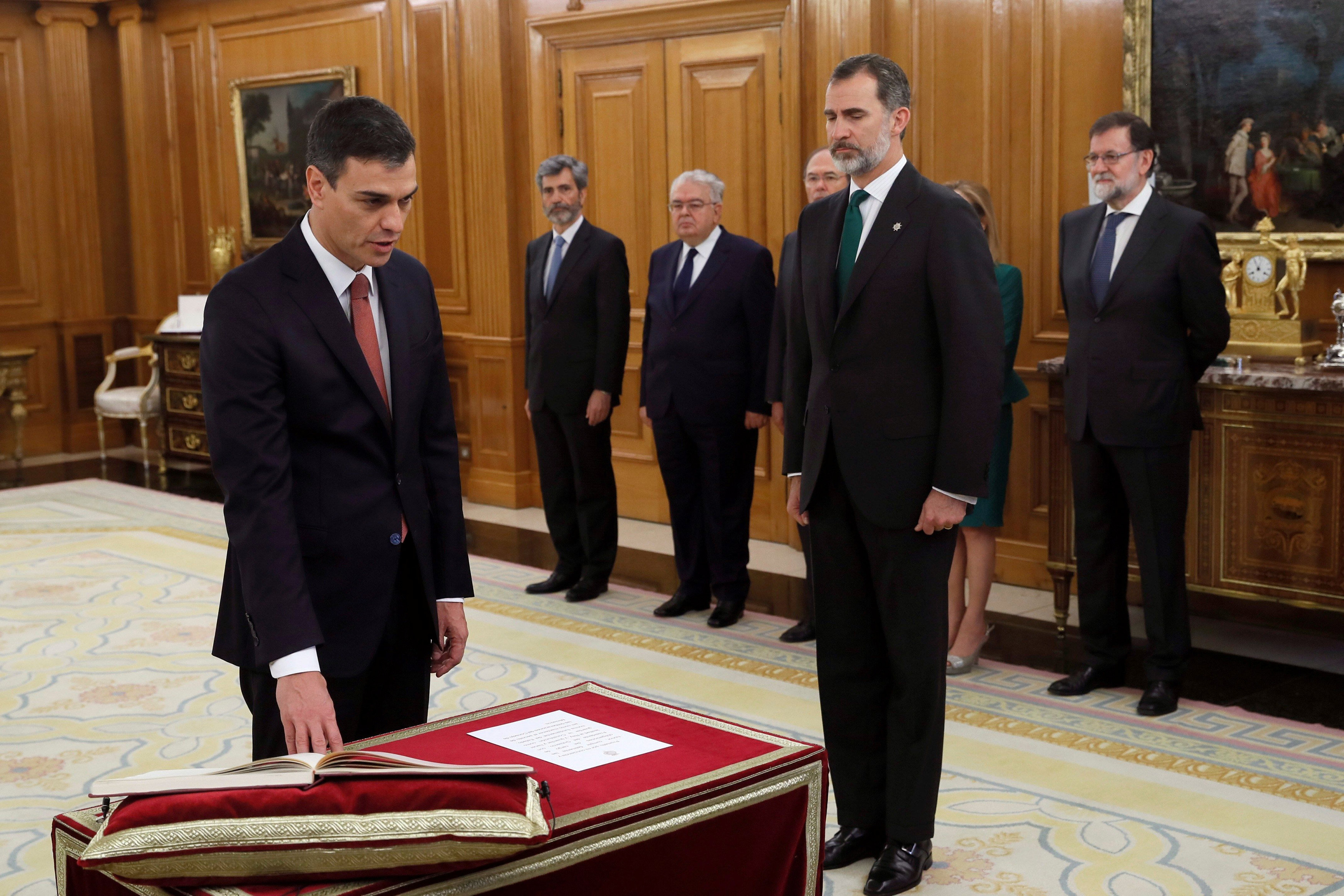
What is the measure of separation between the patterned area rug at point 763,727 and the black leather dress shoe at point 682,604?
0.18 ft

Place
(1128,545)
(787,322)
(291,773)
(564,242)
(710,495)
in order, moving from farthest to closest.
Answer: (564,242), (710,495), (1128,545), (787,322), (291,773)

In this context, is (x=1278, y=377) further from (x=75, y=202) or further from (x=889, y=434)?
(x=75, y=202)

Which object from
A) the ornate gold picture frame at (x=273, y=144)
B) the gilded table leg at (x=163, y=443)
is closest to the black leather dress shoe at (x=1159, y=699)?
the ornate gold picture frame at (x=273, y=144)

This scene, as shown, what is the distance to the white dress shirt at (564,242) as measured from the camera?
606cm

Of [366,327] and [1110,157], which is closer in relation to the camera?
[366,327]

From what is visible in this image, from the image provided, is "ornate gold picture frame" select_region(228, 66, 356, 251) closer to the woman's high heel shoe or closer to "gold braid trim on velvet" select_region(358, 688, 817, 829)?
the woman's high heel shoe

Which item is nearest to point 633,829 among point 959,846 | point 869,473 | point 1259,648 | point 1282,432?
point 869,473

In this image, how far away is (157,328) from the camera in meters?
10.9

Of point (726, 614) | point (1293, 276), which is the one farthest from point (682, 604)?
point (1293, 276)

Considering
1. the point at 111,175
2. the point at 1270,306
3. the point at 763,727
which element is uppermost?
the point at 111,175

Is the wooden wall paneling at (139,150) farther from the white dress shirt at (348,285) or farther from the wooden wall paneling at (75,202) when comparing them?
the white dress shirt at (348,285)

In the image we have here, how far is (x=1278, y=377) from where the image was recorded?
184 inches

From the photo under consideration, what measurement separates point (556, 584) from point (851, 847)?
313 cm

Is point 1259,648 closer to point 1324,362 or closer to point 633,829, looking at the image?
point 1324,362
